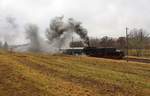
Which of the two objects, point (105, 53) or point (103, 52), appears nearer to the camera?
point (105, 53)

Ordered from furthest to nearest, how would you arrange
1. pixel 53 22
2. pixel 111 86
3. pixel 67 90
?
1. pixel 53 22
2. pixel 111 86
3. pixel 67 90

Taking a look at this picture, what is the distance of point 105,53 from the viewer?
221 ft

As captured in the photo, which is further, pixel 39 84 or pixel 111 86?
pixel 111 86

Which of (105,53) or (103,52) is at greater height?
(103,52)

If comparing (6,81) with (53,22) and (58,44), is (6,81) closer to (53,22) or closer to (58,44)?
(58,44)

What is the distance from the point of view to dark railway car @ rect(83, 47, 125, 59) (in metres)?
65.8

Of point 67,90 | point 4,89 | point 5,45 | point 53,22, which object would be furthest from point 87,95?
point 53,22

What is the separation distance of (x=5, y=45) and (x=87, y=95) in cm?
7047

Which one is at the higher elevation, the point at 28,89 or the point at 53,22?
the point at 53,22

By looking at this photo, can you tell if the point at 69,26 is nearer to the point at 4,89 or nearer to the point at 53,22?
the point at 53,22

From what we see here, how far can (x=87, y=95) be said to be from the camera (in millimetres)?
16828

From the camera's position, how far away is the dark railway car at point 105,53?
65.8 m

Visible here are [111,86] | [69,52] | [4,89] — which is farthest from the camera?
[69,52]

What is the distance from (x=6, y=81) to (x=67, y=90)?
11.9 feet
